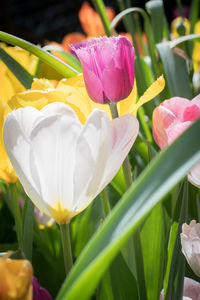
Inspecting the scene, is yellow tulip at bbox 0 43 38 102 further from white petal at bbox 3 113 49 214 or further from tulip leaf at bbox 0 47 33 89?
white petal at bbox 3 113 49 214

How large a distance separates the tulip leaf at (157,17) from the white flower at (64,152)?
46 cm

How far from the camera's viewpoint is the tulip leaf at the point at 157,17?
2.39 feet

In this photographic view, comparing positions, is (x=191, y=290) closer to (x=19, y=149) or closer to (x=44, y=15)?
(x=19, y=149)

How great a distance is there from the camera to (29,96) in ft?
1.20

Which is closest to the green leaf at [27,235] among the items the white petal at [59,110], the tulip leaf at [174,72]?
the white petal at [59,110]

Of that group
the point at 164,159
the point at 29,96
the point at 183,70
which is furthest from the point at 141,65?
the point at 164,159

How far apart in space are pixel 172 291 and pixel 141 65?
0.45 meters

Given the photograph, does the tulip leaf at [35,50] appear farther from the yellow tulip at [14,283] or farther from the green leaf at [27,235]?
the yellow tulip at [14,283]

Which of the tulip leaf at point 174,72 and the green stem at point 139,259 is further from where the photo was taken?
the tulip leaf at point 174,72

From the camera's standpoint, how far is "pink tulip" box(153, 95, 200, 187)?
355 mm

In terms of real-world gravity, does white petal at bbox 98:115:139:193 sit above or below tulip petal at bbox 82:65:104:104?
below

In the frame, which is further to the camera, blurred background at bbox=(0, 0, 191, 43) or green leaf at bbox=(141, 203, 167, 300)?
blurred background at bbox=(0, 0, 191, 43)

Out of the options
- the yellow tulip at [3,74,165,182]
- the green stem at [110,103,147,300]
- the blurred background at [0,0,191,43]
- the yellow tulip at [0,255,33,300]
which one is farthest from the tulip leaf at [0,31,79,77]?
the blurred background at [0,0,191,43]

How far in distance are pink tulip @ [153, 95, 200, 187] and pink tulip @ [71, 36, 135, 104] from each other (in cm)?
3
